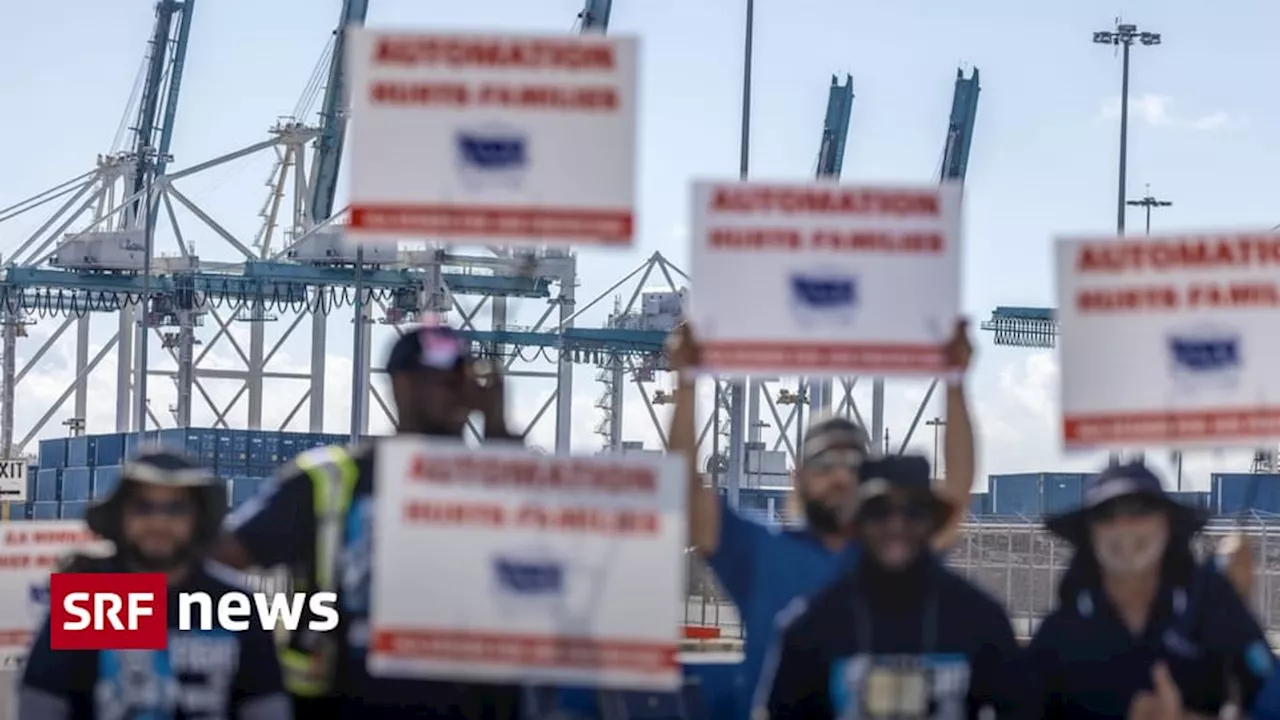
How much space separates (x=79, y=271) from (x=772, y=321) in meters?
82.7

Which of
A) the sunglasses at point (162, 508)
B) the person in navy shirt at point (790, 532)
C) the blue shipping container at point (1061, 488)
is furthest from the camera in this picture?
the blue shipping container at point (1061, 488)

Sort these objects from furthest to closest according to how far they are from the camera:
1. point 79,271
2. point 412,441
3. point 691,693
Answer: point 79,271 → point 691,693 → point 412,441

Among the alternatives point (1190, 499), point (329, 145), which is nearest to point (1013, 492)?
point (329, 145)

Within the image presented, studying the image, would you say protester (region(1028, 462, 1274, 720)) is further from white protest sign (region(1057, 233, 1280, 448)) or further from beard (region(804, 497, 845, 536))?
beard (region(804, 497, 845, 536))

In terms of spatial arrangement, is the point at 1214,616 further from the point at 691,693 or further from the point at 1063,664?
the point at 691,693

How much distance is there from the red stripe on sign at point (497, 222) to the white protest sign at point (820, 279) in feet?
0.82

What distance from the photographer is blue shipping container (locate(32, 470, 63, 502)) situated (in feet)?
244

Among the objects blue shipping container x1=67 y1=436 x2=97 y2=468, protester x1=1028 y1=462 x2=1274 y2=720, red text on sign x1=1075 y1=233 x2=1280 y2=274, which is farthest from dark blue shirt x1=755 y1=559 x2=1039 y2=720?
blue shipping container x1=67 y1=436 x2=97 y2=468

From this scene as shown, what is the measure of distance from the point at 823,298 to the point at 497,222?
2.71ft

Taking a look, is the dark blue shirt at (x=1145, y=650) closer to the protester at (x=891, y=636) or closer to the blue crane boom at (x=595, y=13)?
the protester at (x=891, y=636)

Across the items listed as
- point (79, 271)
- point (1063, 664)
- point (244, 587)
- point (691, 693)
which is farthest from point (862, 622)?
point (79, 271)

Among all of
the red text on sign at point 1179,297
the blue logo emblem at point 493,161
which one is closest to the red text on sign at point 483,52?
the blue logo emblem at point 493,161

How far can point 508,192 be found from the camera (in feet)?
22.8

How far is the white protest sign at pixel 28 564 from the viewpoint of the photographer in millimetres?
9117
